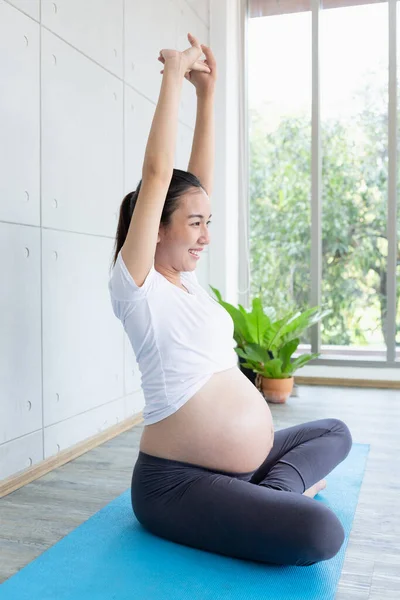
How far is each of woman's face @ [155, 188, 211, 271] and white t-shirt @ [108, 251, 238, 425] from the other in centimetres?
7

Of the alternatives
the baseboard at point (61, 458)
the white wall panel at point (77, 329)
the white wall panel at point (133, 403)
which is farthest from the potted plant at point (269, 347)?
the white wall panel at point (77, 329)

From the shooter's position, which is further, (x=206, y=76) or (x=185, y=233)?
(x=206, y=76)

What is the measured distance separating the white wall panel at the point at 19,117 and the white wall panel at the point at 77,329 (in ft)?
0.58

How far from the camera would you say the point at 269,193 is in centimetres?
431

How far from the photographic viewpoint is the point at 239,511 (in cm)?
136

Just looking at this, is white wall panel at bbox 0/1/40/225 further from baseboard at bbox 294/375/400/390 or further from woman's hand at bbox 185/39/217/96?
baseboard at bbox 294/375/400/390

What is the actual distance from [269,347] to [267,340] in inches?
1.7

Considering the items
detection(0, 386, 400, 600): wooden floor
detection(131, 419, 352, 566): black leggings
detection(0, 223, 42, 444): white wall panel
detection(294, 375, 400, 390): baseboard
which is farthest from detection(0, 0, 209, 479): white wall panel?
detection(294, 375, 400, 390): baseboard

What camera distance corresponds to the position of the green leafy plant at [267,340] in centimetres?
341

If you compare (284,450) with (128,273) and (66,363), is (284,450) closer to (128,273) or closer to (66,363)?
(128,273)

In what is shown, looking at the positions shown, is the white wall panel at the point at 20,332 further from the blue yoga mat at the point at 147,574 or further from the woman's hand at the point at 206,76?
the woman's hand at the point at 206,76

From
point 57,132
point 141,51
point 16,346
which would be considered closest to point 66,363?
point 16,346

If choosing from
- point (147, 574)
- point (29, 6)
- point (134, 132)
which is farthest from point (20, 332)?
point (134, 132)

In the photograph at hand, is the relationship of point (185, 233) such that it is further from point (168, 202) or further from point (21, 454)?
point (21, 454)
